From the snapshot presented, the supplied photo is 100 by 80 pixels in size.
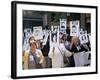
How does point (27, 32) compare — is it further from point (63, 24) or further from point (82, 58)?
point (82, 58)

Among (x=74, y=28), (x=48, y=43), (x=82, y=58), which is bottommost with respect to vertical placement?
(x=82, y=58)

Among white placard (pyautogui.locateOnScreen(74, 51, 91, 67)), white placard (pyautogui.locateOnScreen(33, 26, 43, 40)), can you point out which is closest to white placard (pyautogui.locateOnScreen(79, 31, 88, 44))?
white placard (pyautogui.locateOnScreen(74, 51, 91, 67))

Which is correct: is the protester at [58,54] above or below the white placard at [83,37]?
below

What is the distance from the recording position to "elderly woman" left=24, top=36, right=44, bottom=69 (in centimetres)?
182

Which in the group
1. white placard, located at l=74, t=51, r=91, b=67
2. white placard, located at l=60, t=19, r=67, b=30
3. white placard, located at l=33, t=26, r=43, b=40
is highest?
white placard, located at l=60, t=19, r=67, b=30

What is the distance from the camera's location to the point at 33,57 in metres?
1.85

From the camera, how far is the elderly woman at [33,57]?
1821mm

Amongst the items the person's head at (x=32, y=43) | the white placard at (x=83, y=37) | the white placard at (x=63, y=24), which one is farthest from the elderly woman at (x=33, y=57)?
the white placard at (x=83, y=37)

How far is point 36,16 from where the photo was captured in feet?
6.09

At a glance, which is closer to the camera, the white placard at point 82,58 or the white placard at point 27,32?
the white placard at point 27,32

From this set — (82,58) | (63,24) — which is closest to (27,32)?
(63,24)

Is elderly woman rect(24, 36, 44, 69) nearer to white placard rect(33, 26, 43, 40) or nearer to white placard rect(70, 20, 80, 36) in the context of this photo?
white placard rect(33, 26, 43, 40)

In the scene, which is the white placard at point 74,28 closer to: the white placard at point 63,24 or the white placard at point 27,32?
the white placard at point 63,24
